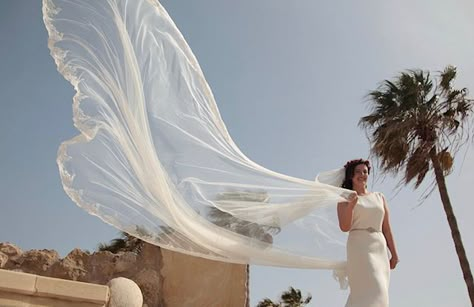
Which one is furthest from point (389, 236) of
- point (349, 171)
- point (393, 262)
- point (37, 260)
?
point (37, 260)

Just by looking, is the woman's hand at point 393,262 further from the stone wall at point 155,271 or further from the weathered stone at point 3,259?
the weathered stone at point 3,259

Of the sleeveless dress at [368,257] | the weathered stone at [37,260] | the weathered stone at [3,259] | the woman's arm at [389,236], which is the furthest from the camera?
the weathered stone at [37,260]

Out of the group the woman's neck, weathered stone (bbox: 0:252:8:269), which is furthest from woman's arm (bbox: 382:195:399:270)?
weathered stone (bbox: 0:252:8:269)

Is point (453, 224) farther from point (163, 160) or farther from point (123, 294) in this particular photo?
point (163, 160)

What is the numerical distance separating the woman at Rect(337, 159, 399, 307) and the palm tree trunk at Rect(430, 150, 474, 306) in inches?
362

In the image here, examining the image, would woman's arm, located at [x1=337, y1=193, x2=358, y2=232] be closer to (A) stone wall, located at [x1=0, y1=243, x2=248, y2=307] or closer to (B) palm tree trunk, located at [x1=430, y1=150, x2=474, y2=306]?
(A) stone wall, located at [x1=0, y1=243, x2=248, y2=307]

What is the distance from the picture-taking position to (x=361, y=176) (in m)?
4.53

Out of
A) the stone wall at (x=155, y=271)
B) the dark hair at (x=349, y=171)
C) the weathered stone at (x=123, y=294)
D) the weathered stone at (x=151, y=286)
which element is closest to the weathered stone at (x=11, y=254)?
the stone wall at (x=155, y=271)

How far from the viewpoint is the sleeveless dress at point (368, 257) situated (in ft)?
12.8

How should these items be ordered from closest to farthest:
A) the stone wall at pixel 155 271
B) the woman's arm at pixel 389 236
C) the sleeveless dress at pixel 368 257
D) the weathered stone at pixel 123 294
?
the sleeveless dress at pixel 368 257
the woman's arm at pixel 389 236
the weathered stone at pixel 123 294
the stone wall at pixel 155 271

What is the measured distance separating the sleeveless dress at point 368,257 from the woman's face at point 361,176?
19 cm

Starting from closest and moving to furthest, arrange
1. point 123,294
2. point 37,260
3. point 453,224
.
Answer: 1. point 123,294
2. point 37,260
3. point 453,224

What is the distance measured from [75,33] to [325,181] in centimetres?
254

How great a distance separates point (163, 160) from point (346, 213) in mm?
1564
